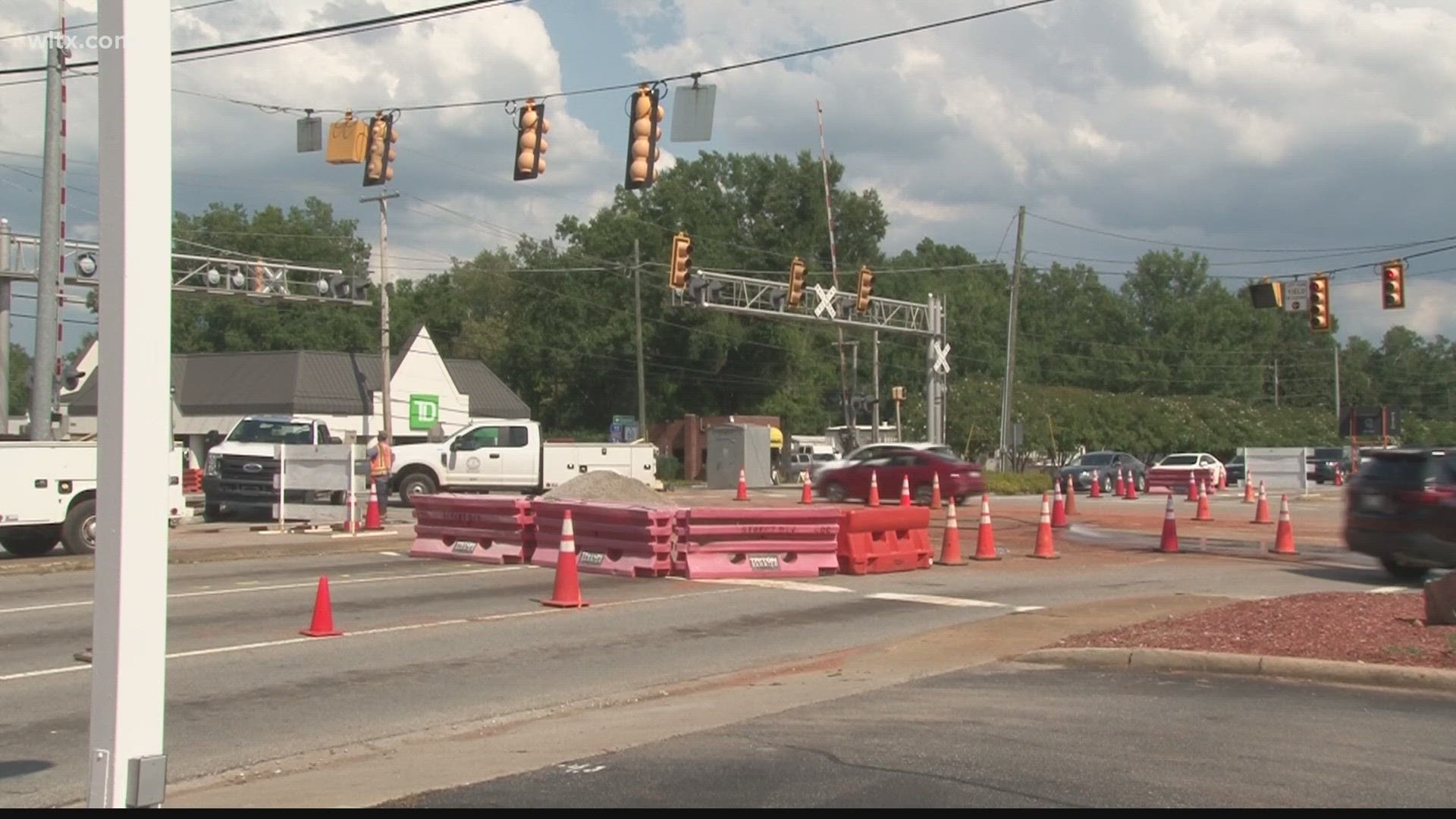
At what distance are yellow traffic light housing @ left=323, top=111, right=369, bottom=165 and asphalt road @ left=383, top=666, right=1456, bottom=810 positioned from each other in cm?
1571

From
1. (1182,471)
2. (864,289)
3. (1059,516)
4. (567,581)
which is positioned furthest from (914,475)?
(567,581)

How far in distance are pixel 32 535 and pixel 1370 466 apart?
1849 centimetres

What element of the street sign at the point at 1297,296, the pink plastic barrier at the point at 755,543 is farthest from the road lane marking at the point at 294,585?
the street sign at the point at 1297,296

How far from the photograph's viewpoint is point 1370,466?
17594 mm

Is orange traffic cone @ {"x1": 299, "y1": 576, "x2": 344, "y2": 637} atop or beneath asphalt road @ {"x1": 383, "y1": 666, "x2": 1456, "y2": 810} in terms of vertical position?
atop

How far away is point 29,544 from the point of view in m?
21.4

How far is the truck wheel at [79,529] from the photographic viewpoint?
20.5 meters

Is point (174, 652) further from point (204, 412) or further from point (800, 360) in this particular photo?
point (800, 360)

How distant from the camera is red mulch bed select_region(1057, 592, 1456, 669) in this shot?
10562 millimetres

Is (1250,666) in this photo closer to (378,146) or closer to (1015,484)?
(378,146)

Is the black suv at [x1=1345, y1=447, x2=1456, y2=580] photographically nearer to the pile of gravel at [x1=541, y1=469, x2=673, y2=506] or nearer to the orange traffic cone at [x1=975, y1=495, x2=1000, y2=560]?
the orange traffic cone at [x1=975, y1=495, x2=1000, y2=560]

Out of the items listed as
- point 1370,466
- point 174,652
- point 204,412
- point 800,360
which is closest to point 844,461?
point 1370,466

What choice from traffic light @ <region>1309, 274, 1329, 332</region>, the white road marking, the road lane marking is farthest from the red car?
the white road marking

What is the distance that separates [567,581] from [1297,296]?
2876 centimetres
